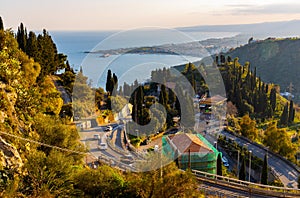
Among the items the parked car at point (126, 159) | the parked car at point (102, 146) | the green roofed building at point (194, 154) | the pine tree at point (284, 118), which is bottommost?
the pine tree at point (284, 118)

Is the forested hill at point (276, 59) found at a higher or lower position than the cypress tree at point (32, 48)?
lower

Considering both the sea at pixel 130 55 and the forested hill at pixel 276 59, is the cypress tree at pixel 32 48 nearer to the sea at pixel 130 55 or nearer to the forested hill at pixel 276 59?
the sea at pixel 130 55

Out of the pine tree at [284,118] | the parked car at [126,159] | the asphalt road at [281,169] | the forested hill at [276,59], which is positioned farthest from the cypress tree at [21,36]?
the forested hill at [276,59]

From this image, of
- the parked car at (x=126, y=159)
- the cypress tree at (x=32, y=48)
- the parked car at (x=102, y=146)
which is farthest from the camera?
the cypress tree at (x=32, y=48)

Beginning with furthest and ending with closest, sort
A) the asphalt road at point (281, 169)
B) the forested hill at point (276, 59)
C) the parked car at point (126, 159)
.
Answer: the forested hill at point (276, 59), the asphalt road at point (281, 169), the parked car at point (126, 159)

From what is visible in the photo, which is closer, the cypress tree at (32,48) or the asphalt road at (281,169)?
the cypress tree at (32,48)

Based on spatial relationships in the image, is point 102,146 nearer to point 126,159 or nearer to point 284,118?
point 126,159

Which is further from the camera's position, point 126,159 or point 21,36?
point 21,36

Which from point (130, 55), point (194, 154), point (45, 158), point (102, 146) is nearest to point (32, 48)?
point (102, 146)
